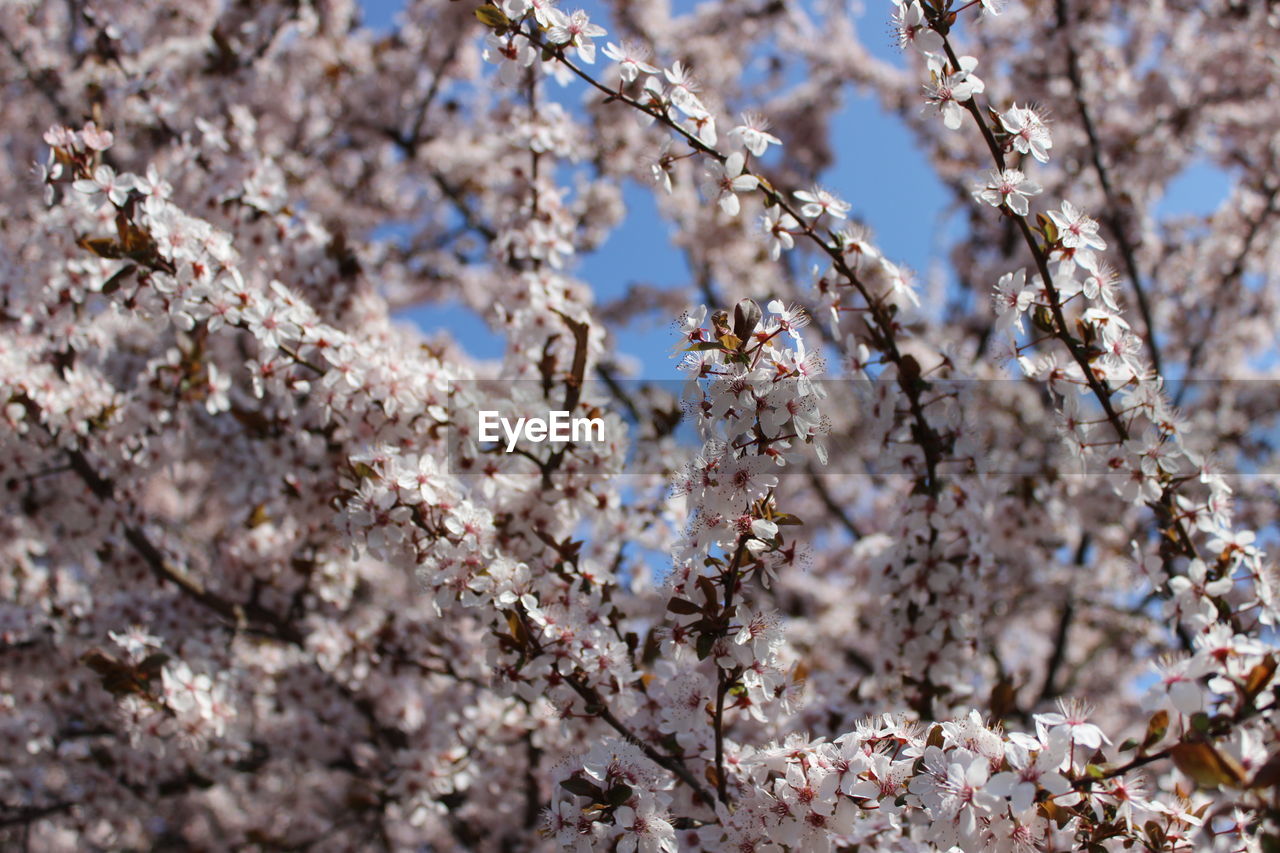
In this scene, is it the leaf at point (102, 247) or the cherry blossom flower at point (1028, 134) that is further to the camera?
the leaf at point (102, 247)

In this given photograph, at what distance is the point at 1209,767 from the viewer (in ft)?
4.99

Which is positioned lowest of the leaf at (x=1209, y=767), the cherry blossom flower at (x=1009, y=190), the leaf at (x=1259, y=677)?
the leaf at (x=1209, y=767)

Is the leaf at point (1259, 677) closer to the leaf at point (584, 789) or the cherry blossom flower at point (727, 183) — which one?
the leaf at point (584, 789)

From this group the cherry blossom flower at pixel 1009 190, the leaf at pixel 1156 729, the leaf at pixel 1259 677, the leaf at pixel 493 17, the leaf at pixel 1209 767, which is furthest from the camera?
the leaf at pixel 493 17

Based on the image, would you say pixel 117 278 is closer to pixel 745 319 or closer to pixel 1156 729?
pixel 745 319

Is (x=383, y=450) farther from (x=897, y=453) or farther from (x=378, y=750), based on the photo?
(x=378, y=750)

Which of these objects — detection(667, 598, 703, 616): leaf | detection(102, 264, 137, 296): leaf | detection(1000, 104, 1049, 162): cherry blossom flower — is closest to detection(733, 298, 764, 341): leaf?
detection(667, 598, 703, 616): leaf

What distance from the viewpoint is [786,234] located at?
2.79 metres

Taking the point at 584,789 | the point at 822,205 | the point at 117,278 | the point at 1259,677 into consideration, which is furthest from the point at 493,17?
the point at 1259,677

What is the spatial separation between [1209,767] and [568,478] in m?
2.05

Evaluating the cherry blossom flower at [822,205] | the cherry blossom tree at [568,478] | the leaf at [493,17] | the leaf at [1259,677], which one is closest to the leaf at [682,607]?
the cherry blossom tree at [568,478]

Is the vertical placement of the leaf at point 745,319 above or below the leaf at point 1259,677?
above

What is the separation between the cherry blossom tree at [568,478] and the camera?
2119mm

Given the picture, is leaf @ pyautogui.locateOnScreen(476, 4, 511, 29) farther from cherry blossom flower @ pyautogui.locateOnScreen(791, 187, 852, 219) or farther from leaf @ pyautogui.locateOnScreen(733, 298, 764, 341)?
leaf @ pyautogui.locateOnScreen(733, 298, 764, 341)
